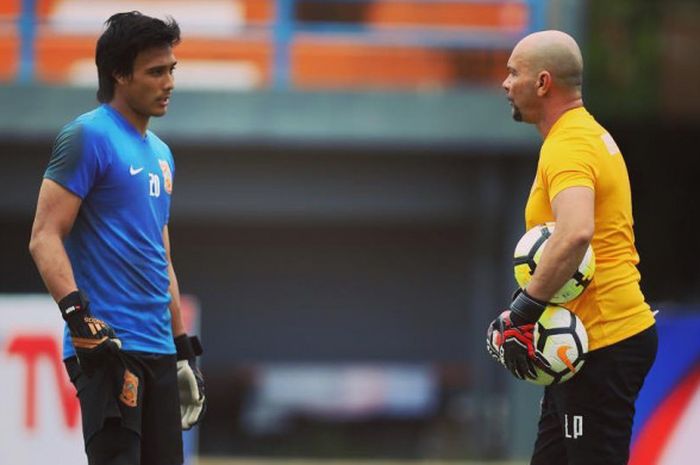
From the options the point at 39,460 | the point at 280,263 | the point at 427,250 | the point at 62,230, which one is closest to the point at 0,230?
the point at 280,263

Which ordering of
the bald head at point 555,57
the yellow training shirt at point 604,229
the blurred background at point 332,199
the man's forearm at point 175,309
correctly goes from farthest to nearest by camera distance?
the blurred background at point 332,199, the man's forearm at point 175,309, the bald head at point 555,57, the yellow training shirt at point 604,229

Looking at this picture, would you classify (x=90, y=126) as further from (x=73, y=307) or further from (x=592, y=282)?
(x=592, y=282)

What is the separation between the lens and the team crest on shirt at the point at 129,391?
5285 millimetres

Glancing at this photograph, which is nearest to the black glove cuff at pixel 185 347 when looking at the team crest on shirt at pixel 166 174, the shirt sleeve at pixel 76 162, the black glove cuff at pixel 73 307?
the team crest on shirt at pixel 166 174

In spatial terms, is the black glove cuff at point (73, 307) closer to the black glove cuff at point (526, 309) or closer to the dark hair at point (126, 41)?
the dark hair at point (126, 41)

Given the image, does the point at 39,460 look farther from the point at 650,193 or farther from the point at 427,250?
the point at 650,193

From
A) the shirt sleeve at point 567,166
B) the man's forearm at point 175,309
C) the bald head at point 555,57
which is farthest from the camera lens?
the man's forearm at point 175,309

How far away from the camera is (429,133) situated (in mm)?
13828

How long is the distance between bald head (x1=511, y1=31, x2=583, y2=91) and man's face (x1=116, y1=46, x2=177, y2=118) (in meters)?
1.31

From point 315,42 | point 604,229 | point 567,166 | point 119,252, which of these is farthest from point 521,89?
point 315,42

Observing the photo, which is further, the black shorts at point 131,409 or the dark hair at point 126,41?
the dark hair at point 126,41

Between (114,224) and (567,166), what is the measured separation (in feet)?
5.39

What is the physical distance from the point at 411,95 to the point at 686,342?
6.57 meters

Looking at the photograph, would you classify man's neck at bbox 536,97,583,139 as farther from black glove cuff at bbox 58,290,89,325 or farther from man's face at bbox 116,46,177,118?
black glove cuff at bbox 58,290,89,325
